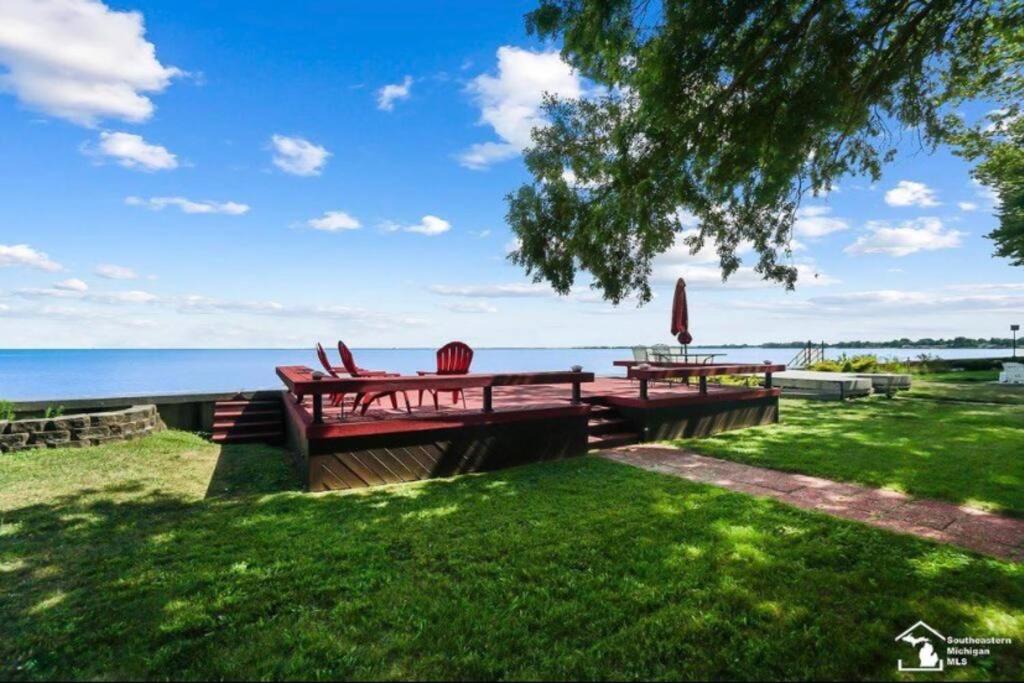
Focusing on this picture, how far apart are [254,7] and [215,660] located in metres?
10.8

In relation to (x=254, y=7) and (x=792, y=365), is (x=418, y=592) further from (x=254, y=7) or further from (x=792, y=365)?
(x=792, y=365)

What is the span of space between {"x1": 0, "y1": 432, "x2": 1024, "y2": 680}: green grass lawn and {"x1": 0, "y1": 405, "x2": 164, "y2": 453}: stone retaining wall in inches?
87.7

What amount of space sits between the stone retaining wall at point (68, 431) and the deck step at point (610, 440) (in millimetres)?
6879

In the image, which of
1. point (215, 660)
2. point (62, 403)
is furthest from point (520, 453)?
point (62, 403)

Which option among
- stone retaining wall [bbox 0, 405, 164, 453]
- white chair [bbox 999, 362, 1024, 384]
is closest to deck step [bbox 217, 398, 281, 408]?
stone retaining wall [bbox 0, 405, 164, 453]

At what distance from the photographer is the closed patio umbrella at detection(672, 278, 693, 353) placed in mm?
10766

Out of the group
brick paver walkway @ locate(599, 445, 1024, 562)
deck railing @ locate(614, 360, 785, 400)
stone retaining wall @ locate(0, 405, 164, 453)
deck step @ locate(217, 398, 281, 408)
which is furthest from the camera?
deck step @ locate(217, 398, 281, 408)

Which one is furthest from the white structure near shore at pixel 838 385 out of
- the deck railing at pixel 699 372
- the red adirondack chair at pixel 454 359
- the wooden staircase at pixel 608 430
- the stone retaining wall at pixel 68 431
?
the stone retaining wall at pixel 68 431

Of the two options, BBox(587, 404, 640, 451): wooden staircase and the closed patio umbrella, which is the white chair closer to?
the closed patio umbrella

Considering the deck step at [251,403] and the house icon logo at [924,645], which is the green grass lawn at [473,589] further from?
the deck step at [251,403]

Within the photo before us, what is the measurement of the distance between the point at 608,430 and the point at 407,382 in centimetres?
369

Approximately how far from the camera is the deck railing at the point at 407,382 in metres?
5.18

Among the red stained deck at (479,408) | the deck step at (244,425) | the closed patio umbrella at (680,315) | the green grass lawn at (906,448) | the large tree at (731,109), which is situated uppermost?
the large tree at (731,109)

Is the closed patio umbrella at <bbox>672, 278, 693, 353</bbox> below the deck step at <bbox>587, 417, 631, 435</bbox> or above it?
above
